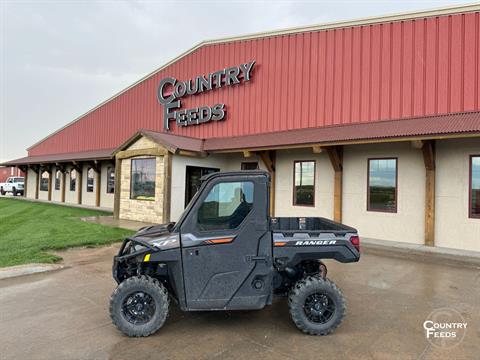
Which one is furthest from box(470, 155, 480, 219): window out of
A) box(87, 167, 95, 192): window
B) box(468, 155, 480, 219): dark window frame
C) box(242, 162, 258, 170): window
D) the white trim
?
box(87, 167, 95, 192): window

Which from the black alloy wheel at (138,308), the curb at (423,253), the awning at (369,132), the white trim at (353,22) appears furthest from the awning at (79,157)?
the black alloy wheel at (138,308)

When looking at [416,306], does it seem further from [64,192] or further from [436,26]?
[64,192]

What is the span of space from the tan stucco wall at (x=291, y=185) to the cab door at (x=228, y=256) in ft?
27.9

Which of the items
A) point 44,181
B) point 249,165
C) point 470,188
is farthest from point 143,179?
point 44,181

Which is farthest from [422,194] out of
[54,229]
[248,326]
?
[54,229]

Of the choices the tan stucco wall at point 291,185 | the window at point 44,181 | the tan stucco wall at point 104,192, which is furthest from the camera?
the window at point 44,181

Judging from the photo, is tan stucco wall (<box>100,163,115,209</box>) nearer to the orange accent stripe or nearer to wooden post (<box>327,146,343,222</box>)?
wooden post (<box>327,146,343,222</box>)

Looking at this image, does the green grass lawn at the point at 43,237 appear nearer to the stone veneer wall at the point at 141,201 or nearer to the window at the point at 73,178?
the stone veneer wall at the point at 141,201

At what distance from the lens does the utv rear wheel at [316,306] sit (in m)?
3.71

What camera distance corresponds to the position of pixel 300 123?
12.9 m

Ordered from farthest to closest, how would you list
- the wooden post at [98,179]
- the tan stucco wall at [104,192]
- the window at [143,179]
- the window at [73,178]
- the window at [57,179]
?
the window at [57,179] < the window at [73,178] < the wooden post at [98,179] < the tan stucco wall at [104,192] < the window at [143,179]

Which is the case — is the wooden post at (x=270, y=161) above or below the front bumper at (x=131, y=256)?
above

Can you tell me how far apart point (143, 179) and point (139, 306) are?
1065 centimetres

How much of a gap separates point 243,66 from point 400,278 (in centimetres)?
1157
